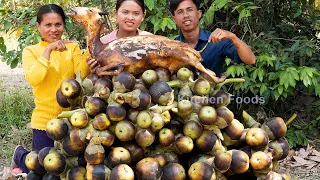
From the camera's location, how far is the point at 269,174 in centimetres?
196

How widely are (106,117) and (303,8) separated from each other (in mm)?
2825

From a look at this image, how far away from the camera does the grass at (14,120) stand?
391 centimetres

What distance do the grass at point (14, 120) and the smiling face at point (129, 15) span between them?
1892 mm

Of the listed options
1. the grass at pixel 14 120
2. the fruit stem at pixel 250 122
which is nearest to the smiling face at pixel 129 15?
the fruit stem at pixel 250 122

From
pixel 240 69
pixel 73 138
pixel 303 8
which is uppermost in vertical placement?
pixel 303 8

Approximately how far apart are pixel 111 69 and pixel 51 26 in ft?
2.63

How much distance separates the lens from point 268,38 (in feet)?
11.7

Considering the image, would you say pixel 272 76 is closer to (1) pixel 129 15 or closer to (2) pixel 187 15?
(2) pixel 187 15

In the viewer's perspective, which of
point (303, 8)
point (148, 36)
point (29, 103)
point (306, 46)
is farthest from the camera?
point (29, 103)

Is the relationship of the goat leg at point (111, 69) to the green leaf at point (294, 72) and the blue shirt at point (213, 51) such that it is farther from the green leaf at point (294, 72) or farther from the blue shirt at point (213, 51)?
the green leaf at point (294, 72)

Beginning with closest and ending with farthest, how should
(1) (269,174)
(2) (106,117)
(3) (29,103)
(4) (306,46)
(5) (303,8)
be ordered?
(2) (106,117)
(1) (269,174)
(4) (306,46)
(5) (303,8)
(3) (29,103)

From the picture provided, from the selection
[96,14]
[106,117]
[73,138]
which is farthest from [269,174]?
[96,14]

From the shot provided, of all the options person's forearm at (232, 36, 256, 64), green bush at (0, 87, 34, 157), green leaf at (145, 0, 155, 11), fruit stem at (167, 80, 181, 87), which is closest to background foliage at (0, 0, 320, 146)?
green leaf at (145, 0, 155, 11)

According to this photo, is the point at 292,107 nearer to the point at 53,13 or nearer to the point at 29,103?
the point at 53,13
